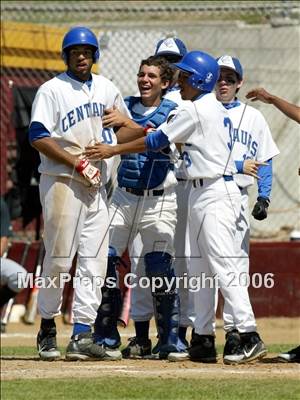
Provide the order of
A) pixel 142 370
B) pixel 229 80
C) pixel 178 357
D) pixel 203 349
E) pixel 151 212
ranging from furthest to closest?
pixel 229 80
pixel 151 212
pixel 178 357
pixel 203 349
pixel 142 370

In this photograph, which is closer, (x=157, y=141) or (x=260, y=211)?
(x=157, y=141)

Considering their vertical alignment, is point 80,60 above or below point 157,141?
above

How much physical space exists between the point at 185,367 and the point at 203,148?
5.16 ft

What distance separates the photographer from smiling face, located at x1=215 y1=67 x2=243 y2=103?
32.1 feet

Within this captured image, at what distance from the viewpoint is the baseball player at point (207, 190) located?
8680 millimetres

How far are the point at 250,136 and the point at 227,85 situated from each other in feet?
1.52

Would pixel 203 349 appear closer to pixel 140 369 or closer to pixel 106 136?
pixel 140 369

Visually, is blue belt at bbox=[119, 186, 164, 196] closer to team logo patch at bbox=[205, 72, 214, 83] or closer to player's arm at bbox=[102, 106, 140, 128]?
player's arm at bbox=[102, 106, 140, 128]

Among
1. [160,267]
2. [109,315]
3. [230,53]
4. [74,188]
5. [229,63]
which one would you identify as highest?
[230,53]

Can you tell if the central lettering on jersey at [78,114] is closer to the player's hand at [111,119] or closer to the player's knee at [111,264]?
the player's hand at [111,119]

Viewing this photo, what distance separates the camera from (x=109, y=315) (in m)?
9.45

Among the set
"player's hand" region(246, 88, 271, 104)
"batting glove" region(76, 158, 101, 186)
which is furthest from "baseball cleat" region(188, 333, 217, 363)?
"player's hand" region(246, 88, 271, 104)

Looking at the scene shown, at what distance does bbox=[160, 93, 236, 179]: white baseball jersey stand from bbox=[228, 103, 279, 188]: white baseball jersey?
32.5 inches

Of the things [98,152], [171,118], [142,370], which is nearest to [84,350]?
[142,370]
